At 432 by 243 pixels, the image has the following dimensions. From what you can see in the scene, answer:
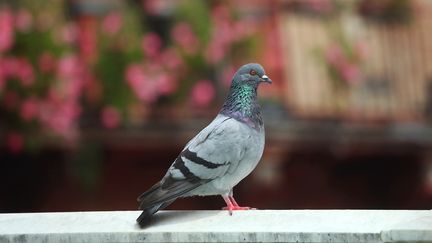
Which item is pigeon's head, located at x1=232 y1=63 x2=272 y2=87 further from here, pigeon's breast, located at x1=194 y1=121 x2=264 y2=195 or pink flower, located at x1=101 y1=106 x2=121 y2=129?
pink flower, located at x1=101 y1=106 x2=121 y2=129

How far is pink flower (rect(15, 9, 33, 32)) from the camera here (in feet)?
28.9

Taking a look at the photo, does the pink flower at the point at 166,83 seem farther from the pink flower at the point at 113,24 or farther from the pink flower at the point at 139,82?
the pink flower at the point at 113,24

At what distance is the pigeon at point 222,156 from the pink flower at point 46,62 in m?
4.58

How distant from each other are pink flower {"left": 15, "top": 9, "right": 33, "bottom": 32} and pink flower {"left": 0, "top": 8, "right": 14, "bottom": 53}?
62 mm

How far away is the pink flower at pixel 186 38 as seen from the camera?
9500mm

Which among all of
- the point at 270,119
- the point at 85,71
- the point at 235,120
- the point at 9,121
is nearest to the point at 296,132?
the point at 270,119

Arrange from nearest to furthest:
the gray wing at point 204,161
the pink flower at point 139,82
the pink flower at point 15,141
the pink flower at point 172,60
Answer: the gray wing at point 204,161 → the pink flower at point 15,141 → the pink flower at point 139,82 → the pink flower at point 172,60

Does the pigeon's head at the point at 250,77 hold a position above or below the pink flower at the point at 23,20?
above

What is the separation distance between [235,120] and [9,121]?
16.0 ft

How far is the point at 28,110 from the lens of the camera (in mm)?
8766

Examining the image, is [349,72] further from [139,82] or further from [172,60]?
[139,82]

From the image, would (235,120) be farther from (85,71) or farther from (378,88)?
(378,88)

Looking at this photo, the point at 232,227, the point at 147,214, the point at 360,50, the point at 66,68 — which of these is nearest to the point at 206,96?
the point at 66,68

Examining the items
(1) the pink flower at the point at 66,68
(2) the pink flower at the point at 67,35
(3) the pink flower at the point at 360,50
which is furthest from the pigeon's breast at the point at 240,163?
(3) the pink flower at the point at 360,50
